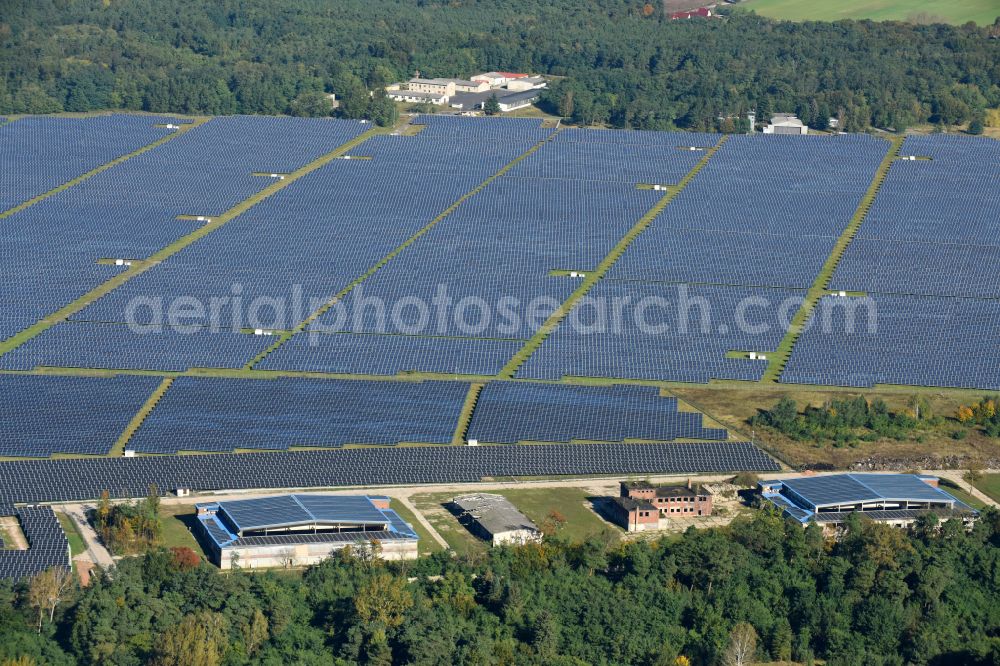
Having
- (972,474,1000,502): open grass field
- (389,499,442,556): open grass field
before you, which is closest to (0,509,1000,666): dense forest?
(389,499,442,556): open grass field

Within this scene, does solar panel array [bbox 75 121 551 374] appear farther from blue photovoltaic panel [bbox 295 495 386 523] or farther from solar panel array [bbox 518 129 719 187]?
blue photovoltaic panel [bbox 295 495 386 523]

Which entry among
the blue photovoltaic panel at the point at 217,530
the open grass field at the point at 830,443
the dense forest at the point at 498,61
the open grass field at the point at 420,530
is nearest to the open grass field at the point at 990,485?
the open grass field at the point at 830,443

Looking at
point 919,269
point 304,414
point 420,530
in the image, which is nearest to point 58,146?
point 304,414

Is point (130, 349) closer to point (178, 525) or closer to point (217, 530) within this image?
point (178, 525)

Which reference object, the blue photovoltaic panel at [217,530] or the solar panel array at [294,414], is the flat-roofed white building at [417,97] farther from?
the blue photovoltaic panel at [217,530]

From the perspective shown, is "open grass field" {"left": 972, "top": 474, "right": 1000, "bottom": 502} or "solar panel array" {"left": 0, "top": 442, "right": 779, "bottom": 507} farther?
"open grass field" {"left": 972, "top": 474, "right": 1000, "bottom": 502}
